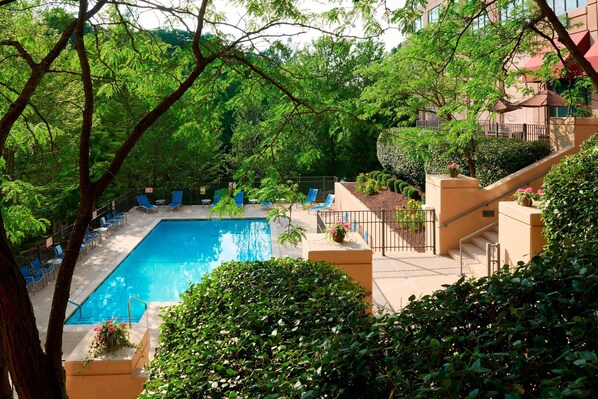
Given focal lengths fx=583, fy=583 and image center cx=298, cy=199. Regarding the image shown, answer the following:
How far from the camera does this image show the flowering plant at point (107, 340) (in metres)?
8.44

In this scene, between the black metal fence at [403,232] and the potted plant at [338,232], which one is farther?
the black metal fence at [403,232]

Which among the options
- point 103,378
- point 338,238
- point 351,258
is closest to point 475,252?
point 338,238

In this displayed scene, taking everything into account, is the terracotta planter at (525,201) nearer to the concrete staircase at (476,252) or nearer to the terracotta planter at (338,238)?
the concrete staircase at (476,252)

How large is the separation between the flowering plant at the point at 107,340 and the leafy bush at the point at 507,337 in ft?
18.4

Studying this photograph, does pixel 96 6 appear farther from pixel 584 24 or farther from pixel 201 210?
pixel 201 210

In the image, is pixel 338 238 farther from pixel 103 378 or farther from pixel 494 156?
pixel 494 156

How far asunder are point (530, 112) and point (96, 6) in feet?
72.0

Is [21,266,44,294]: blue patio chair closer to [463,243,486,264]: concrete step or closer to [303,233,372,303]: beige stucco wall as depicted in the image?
[303,233,372,303]: beige stucco wall

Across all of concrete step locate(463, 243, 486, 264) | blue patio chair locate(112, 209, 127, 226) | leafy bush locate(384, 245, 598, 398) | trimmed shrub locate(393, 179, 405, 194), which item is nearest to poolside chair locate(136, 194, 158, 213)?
blue patio chair locate(112, 209, 127, 226)

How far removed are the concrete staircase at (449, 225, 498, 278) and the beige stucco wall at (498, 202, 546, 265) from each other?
724 mm

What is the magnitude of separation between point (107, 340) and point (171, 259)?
12957mm

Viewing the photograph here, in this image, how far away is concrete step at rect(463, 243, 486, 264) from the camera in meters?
14.6

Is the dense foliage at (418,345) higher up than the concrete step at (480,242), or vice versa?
the dense foliage at (418,345)

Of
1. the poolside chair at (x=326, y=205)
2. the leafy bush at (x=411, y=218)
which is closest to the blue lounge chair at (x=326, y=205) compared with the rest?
the poolside chair at (x=326, y=205)
